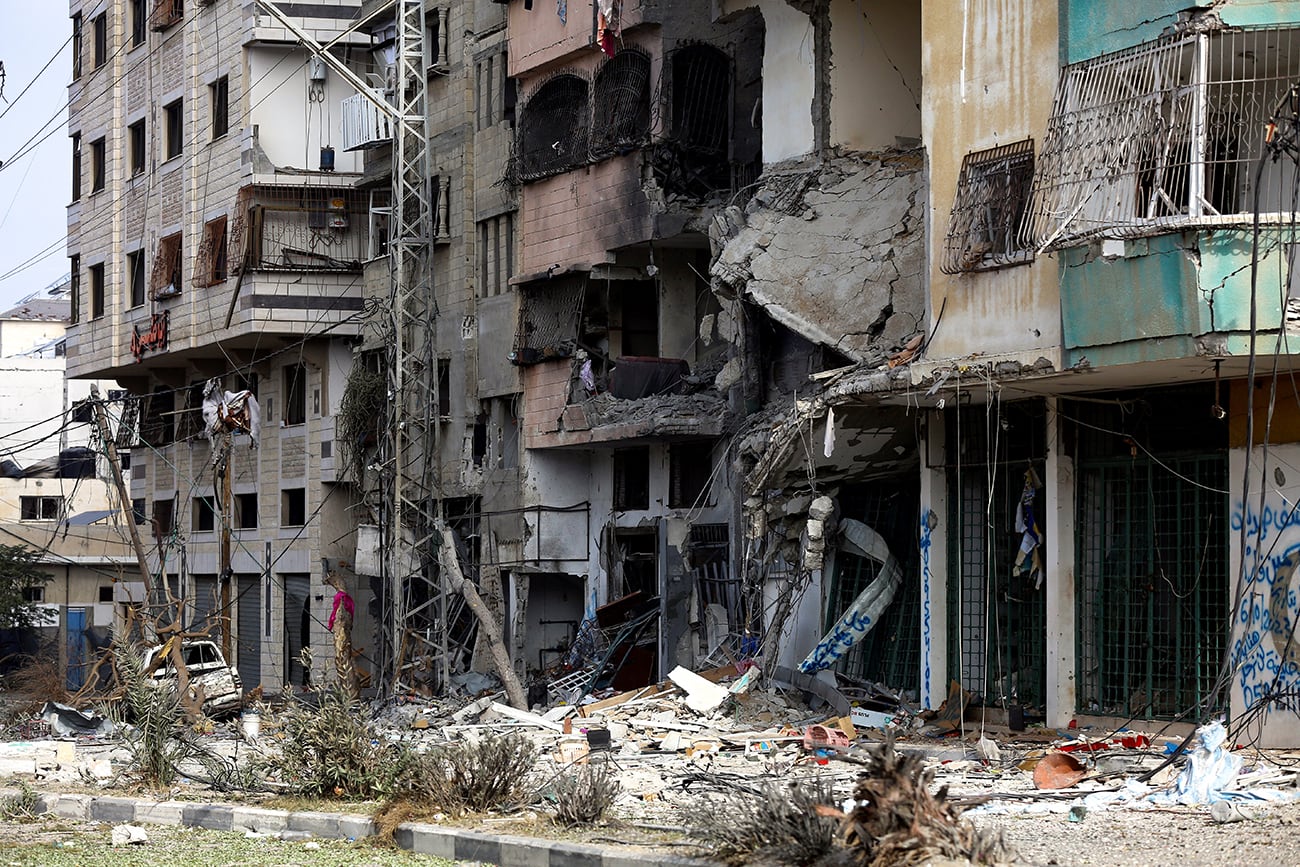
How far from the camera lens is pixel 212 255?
128ft

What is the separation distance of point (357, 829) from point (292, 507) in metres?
27.6

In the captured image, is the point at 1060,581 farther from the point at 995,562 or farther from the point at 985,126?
the point at 985,126

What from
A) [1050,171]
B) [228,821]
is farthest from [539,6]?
[228,821]

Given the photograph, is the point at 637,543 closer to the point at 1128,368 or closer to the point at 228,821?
the point at 1128,368

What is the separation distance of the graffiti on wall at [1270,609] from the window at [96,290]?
1360 inches

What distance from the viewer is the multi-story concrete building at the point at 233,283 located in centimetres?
3706

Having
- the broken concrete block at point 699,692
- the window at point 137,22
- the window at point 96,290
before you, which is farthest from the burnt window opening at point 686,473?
the window at point 137,22

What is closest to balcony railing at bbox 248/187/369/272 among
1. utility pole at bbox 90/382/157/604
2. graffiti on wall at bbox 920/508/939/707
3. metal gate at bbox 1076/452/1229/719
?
utility pole at bbox 90/382/157/604

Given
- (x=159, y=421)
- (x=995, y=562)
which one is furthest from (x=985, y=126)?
(x=159, y=421)

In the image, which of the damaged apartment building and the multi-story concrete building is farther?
the multi-story concrete building

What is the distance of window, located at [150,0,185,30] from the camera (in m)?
41.6

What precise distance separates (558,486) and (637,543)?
2.30 metres

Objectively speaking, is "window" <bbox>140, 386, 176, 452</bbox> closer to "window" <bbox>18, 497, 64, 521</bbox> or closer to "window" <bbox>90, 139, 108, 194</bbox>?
"window" <bbox>90, 139, 108, 194</bbox>

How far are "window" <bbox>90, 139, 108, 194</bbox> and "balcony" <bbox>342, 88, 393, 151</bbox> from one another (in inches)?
462
